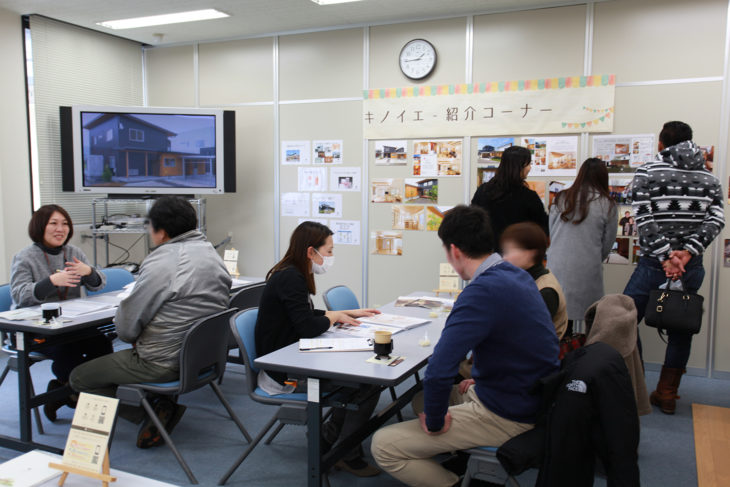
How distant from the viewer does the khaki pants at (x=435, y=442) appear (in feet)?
6.29

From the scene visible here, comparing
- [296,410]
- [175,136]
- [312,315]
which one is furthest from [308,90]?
[296,410]

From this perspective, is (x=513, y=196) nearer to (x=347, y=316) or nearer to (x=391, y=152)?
(x=347, y=316)

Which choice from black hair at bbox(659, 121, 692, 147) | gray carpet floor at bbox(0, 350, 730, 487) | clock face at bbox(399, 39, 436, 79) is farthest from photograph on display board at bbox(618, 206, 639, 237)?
clock face at bbox(399, 39, 436, 79)

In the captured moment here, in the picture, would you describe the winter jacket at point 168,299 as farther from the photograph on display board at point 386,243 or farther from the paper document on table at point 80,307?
the photograph on display board at point 386,243

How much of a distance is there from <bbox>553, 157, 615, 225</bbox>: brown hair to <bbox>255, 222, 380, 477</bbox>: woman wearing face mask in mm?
1628

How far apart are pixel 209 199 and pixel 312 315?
3661 millimetres

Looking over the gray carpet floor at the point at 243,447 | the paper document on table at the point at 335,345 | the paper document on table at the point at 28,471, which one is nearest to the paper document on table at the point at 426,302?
the gray carpet floor at the point at 243,447

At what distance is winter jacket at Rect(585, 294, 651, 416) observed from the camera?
2.37 meters

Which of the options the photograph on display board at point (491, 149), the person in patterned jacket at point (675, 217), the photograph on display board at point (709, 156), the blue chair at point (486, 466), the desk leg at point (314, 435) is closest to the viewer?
the blue chair at point (486, 466)

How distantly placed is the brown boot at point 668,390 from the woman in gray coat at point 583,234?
2.09 feet

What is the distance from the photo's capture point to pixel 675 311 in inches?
128

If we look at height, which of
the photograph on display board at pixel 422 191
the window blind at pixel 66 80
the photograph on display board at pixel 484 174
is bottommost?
the photograph on display board at pixel 422 191

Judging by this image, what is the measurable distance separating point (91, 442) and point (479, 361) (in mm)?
1191

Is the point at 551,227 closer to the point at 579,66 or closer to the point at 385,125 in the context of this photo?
the point at 579,66
